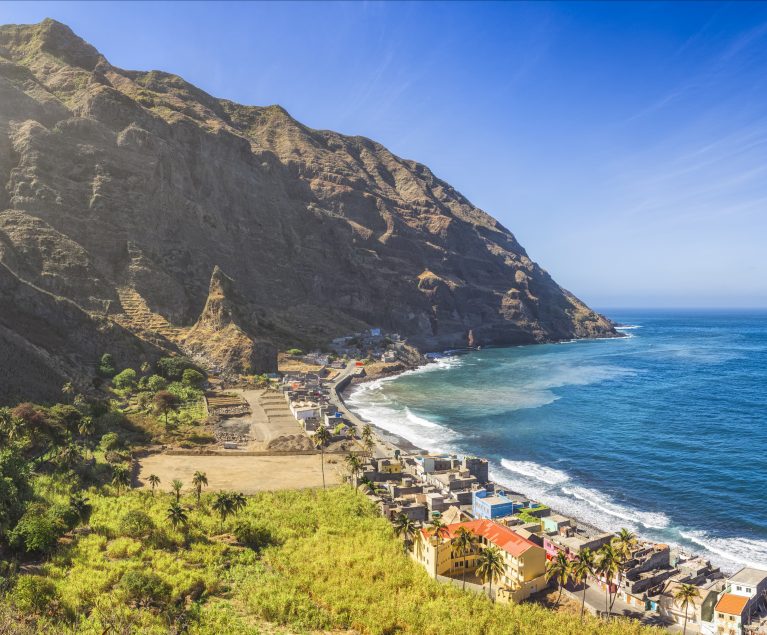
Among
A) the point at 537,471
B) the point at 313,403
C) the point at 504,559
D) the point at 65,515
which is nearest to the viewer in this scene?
the point at 504,559

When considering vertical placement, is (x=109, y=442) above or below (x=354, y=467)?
above

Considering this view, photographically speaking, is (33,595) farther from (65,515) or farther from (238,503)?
(238,503)

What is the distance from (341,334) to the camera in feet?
588

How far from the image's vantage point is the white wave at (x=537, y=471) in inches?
2648

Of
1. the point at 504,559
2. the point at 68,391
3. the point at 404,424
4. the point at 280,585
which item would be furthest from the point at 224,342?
the point at 504,559

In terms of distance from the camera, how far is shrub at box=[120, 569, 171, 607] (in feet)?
Answer: 106

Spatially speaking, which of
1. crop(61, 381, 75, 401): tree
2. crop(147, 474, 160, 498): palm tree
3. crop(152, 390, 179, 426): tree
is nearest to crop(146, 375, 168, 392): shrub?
crop(152, 390, 179, 426): tree

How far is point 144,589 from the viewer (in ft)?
107

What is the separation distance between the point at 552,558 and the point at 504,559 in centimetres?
472

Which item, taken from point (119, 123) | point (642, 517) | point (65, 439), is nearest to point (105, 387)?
point (65, 439)

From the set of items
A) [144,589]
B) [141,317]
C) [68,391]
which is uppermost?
[141,317]

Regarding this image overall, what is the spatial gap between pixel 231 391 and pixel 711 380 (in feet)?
377

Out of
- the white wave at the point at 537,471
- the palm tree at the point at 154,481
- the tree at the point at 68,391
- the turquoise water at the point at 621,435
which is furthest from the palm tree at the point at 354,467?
the tree at the point at 68,391

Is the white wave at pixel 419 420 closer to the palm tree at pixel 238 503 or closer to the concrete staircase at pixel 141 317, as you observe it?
the palm tree at pixel 238 503
